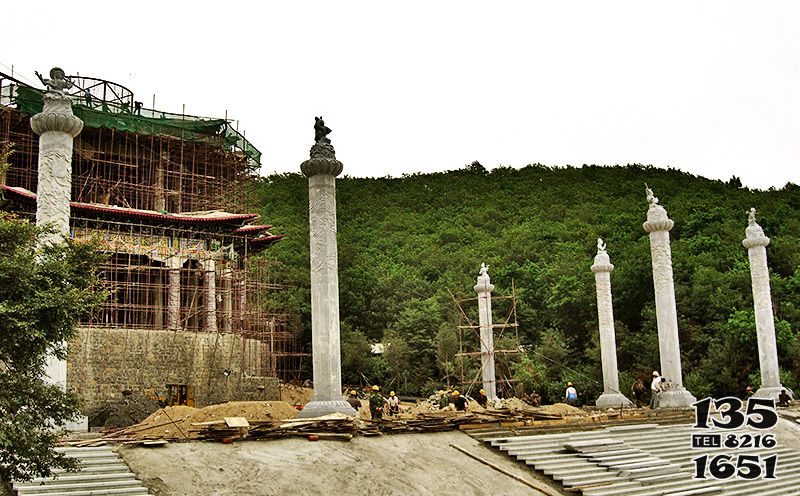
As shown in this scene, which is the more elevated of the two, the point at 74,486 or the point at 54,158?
the point at 54,158

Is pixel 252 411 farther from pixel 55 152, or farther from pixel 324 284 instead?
pixel 55 152

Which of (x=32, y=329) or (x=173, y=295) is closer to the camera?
(x=32, y=329)

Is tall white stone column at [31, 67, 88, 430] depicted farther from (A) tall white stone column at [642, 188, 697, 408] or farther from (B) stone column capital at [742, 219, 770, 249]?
(B) stone column capital at [742, 219, 770, 249]

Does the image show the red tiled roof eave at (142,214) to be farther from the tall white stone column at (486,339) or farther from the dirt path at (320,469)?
the dirt path at (320,469)

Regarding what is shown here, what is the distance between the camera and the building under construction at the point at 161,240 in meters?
29.1

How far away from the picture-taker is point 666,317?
25562 mm

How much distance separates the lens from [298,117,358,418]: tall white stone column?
61.7 feet

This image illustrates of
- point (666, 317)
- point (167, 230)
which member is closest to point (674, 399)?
point (666, 317)

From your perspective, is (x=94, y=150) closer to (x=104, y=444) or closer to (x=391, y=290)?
(x=391, y=290)

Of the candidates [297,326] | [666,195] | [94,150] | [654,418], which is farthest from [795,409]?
[666,195]

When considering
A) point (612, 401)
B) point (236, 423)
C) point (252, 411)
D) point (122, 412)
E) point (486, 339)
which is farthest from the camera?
point (486, 339)

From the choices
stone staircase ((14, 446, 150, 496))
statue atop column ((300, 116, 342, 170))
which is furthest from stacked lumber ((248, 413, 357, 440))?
statue atop column ((300, 116, 342, 170))

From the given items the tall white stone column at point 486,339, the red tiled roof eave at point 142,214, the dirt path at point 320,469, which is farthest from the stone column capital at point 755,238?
the red tiled roof eave at point 142,214

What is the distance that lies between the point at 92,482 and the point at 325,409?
20.7 ft
